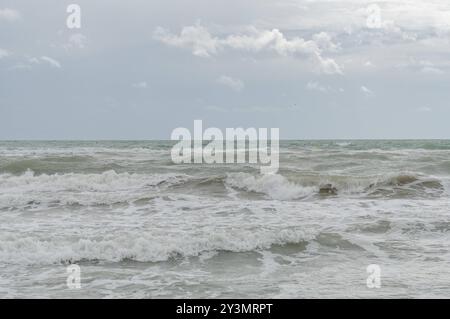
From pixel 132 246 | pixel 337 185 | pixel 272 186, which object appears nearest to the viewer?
pixel 132 246

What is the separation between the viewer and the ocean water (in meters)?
6.23

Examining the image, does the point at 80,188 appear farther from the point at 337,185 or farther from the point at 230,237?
the point at 230,237

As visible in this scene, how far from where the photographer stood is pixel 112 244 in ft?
25.6

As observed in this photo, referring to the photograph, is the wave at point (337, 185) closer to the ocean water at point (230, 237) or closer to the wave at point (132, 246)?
the ocean water at point (230, 237)

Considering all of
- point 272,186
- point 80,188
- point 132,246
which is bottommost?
point 132,246

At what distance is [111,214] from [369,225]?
5.66m

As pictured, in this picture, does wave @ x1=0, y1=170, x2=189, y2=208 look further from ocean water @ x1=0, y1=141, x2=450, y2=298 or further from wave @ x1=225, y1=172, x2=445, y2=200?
wave @ x1=225, y1=172, x2=445, y2=200

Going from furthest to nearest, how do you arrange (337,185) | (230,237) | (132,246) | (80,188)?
1. (80,188)
2. (337,185)
3. (230,237)
4. (132,246)

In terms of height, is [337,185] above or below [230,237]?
above

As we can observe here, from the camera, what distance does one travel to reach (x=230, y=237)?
8.40 meters

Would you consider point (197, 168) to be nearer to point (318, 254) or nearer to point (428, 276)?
point (318, 254)

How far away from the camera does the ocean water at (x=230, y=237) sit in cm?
623

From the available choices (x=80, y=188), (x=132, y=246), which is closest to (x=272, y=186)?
(x=80, y=188)
